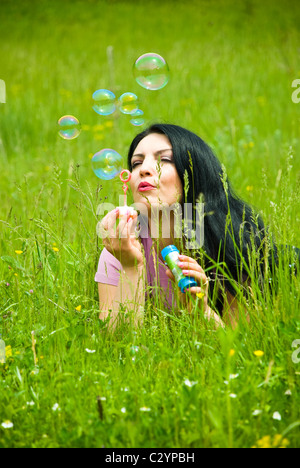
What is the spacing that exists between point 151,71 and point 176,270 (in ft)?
4.48

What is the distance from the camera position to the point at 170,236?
8.60 ft

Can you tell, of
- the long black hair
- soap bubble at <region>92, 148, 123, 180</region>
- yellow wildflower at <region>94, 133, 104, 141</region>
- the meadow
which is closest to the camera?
the meadow

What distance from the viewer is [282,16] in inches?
504

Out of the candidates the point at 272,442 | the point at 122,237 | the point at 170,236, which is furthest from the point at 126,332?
the point at 272,442

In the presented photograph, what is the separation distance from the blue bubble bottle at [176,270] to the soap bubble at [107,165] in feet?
2.34

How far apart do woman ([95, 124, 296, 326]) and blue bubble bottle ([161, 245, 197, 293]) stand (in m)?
0.03

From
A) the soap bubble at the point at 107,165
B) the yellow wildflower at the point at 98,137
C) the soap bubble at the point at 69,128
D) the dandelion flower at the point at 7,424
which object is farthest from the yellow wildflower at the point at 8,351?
the yellow wildflower at the point at 98,137

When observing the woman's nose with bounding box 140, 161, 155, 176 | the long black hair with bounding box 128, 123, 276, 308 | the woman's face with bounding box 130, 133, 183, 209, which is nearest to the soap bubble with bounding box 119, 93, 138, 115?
the long black hair with bounding box 128, 123, 276, 308

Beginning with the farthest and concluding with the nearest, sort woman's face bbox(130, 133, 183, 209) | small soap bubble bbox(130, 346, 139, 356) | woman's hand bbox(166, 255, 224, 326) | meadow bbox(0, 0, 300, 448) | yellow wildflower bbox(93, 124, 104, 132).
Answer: yellow wildflower bbox(93, 124, 104, 132) < woman's face bbox(130, 133, 183, 209) < woman's hand bbox(166, 255, 224, 326) < small soap bubble bbox(130, 346, 139, 356) < meadow bbox(0, 0, 300, 448)

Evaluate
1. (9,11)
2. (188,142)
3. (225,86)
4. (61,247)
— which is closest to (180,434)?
(61,247)

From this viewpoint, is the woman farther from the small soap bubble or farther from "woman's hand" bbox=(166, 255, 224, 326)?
the small soap bubble

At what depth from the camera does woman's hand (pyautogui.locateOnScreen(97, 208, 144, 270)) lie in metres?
2.34

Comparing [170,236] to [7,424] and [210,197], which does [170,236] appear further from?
[7,424]
